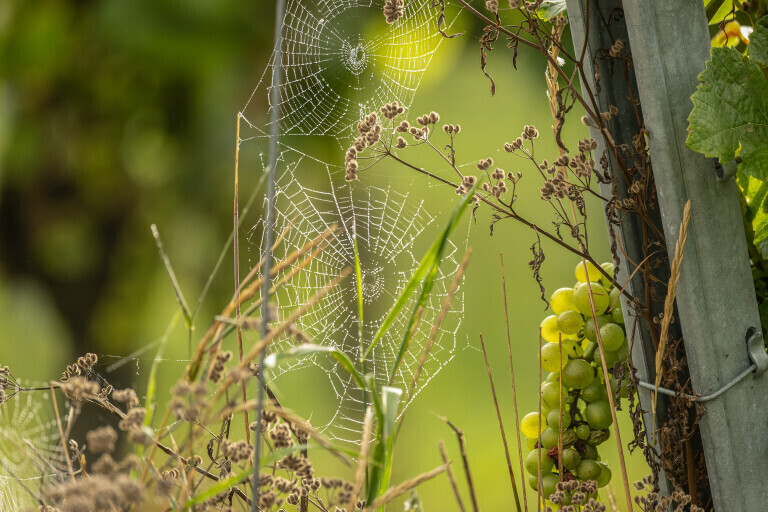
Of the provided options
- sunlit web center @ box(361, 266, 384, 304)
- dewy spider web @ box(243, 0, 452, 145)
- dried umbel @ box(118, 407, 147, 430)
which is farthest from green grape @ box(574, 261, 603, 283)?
sunlit web center @ box(361, 266, 384, 304)

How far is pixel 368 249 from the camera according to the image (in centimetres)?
117

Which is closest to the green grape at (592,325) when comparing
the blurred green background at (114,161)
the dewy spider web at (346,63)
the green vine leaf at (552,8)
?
the green vine leaf at (552,8)

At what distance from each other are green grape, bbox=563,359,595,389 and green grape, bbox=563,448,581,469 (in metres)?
0.04

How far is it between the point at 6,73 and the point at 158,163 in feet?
1.13

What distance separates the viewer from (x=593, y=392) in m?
0.45

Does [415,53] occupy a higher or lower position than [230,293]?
higher

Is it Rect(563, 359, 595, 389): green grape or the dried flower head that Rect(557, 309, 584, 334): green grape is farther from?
the dried flower head

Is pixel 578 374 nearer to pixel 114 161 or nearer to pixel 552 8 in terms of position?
pixel 552 8

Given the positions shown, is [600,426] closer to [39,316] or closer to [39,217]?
[39,316]

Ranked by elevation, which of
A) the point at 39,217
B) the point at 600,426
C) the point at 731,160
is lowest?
the point at 600,426

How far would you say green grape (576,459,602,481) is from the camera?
442 millimetres

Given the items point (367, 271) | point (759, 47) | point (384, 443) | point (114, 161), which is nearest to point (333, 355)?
point (384, 443)

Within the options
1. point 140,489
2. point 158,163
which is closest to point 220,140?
point 158,163

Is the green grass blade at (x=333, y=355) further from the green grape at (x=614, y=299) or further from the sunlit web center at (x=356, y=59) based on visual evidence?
the sunlit web center at (x=356, y=59)
